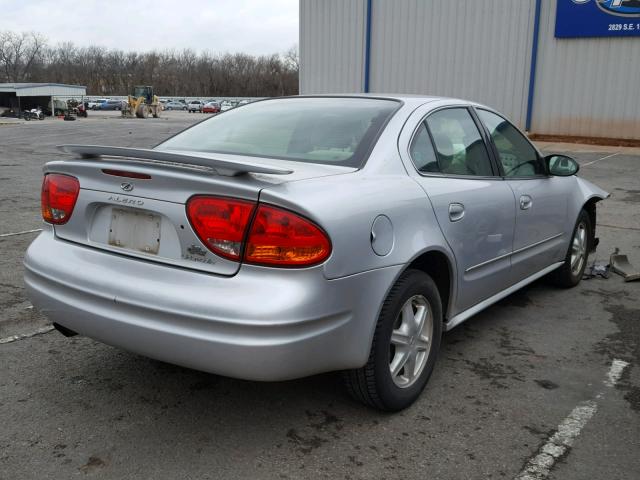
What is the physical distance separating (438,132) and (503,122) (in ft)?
3.38

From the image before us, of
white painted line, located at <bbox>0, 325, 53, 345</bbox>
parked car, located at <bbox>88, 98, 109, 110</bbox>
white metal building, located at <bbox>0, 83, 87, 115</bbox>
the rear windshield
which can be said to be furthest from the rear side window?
parked car, located at <bbox>88, 98, 109, 110</bbox>

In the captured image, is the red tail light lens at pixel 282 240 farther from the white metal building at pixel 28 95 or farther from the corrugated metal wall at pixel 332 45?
the white metal building at pixel 28 95

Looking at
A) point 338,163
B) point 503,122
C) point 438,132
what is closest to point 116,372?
point 338,163

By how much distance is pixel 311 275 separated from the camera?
8.16ft

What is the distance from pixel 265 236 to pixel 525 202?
221 cm

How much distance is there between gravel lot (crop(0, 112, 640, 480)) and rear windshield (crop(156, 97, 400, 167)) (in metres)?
1.18

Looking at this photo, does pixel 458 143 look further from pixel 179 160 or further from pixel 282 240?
pixel 179 160

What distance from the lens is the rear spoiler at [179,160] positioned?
2501 mm

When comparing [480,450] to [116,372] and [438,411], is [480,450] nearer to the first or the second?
[438,411]

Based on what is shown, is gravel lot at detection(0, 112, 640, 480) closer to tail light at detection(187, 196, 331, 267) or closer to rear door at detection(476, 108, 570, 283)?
Answer: rear door at detection(476, 108, 570, 283)

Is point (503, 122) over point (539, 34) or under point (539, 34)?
under

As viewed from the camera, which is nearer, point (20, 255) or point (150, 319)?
point (150, 319)

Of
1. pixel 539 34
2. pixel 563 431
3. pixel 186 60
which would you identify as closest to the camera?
pixel 563 431

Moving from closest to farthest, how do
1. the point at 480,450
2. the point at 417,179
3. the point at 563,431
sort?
1. the point at 480,450
2. the point at 563,431
3. the point at 417,179
